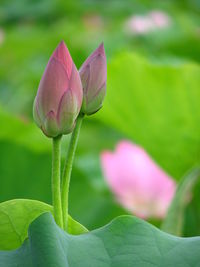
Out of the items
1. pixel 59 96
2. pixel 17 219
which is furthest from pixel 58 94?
pixel 17 219

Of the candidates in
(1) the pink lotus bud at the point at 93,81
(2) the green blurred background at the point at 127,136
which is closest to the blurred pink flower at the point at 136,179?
(2) the green blurred background at the point at 127,136

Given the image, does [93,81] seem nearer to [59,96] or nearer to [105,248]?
Answer: [59,96]

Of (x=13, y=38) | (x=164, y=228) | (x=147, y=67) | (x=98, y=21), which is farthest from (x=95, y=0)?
(x=164, y=228)

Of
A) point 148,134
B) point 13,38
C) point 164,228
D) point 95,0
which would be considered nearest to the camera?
point 164,228

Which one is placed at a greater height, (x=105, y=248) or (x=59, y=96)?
(x=59, y=96)

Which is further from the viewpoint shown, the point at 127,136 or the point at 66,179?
the point at 127,136

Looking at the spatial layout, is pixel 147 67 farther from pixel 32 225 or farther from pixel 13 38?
pixel 13 38
